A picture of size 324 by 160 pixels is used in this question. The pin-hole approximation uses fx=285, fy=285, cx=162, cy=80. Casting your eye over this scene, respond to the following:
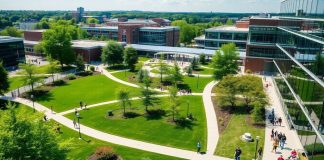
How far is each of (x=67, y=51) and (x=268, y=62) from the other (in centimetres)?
4516

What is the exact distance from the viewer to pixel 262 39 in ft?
192

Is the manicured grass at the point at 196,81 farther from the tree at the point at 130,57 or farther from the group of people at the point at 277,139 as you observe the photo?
the group of people at the point at 277,139

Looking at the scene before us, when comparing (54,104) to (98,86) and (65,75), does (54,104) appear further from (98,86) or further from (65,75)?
(65,75)

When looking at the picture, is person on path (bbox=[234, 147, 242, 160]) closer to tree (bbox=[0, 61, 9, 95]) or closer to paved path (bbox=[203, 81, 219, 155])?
paved path (bbox=[203, 81, 219, 155])

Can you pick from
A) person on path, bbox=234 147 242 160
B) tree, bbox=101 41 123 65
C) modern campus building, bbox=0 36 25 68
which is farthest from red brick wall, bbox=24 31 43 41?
person on path, bbox=234 147 242 160

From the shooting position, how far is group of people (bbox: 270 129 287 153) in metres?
28.2

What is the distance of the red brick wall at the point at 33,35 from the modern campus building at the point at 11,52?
1104 inches

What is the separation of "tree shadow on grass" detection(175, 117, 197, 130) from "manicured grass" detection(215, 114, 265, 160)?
4.29 m

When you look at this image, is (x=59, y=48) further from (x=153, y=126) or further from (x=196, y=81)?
(x=153, y=126)

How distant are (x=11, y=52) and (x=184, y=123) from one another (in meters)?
50.9

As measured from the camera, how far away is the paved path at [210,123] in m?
29.6

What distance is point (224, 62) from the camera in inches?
2002

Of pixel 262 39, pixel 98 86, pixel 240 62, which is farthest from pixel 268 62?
pixel 98 86

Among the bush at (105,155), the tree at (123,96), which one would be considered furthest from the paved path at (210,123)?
the tree at (123,96)
